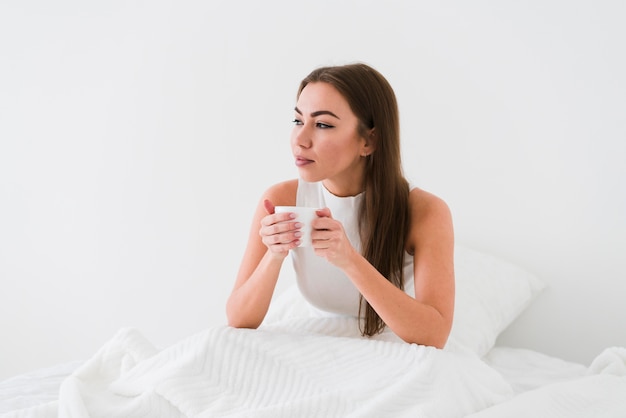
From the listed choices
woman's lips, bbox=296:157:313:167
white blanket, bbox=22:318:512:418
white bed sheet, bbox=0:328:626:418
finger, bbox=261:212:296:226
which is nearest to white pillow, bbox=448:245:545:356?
white bed sheet, bbox=0:328:626:418

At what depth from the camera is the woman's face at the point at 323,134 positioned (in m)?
1.58

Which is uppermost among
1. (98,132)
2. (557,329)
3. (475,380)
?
(98,132)

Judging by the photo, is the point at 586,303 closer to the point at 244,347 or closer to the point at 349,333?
the point at 349,333

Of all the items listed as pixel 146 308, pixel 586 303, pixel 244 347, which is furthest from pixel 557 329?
pixel 146 308

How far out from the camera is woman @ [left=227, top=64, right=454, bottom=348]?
1.46 meters

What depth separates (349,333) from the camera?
1.58 meters

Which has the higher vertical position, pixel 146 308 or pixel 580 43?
pixel 580 43

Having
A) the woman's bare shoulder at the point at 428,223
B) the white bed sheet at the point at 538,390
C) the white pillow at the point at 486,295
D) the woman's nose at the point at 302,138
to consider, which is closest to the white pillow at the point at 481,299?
the white pillow at the point at 486,295

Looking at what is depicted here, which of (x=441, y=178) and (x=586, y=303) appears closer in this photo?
(x=586, y=303)

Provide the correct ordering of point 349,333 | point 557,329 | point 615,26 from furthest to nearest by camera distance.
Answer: point 557,329 → point 615,26 → point 349,333

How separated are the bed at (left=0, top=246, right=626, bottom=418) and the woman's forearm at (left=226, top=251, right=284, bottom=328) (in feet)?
0.26

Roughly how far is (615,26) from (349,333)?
136 cm

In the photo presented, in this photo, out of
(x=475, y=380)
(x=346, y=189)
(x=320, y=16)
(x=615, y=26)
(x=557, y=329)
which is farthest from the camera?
(x=320, y=16)

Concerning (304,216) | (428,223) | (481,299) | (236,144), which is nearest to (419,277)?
(428,223)
